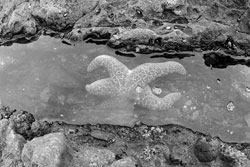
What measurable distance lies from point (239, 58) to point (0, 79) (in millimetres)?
4693

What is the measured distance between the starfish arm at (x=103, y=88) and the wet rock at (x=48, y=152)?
41.8 inches

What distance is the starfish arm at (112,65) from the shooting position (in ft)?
17.2

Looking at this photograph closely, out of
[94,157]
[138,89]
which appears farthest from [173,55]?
[94,157]

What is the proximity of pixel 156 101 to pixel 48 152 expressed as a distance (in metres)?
2.02

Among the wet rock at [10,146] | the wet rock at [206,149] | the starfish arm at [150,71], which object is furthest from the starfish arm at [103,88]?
the wet rock at [206,149]

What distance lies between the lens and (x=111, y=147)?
189 inches

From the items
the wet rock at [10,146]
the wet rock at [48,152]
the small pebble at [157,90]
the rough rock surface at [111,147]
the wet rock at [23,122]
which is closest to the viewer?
the wet rock at [48,152]

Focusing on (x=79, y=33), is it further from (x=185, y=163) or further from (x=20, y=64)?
(x=185, y=163)

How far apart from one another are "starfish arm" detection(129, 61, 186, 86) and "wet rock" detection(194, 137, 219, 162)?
4.48 feet

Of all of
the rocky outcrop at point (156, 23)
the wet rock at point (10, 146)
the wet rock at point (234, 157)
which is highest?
the rocky outcrop at point (156, 23)

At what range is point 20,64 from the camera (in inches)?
229

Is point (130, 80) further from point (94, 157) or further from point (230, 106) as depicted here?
point (230, 106)

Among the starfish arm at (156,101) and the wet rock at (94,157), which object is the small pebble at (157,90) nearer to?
the starfish arm at (156,101)

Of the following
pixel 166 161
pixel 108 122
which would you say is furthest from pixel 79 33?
pixel 166 161
